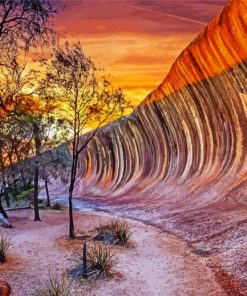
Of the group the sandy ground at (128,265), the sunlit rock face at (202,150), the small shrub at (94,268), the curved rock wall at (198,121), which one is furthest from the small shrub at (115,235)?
the curved rock wall at (198,121)

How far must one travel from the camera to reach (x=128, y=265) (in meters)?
13.2

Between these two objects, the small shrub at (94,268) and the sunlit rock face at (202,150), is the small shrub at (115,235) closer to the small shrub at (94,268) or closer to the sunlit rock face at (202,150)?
the sunlit rock face at (202,150)

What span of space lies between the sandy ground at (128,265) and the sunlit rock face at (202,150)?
0.89 m

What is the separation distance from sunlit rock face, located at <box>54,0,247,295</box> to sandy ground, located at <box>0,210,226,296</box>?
0.89 meters

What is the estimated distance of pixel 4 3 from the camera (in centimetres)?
1039

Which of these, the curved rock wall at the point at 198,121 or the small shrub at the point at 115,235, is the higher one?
the curved rock wall at the point at 198,121

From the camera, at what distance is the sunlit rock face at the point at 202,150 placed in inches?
683

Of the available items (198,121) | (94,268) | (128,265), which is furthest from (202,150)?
(94,268)

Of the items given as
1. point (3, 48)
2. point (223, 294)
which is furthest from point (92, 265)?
point (3, 48)

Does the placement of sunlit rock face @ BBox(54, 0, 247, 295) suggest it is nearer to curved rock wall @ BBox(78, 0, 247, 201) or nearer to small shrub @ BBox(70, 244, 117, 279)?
curved rock wall @ BBox(78, 0, 247, 201)

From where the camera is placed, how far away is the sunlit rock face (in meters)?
17.3

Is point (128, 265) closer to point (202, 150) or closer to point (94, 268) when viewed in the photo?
point (94, 268)

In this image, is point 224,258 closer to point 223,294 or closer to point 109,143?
point 223,294

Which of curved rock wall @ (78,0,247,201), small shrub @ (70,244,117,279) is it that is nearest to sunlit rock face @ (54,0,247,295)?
curved rock wall @ (78,0,247,201)
